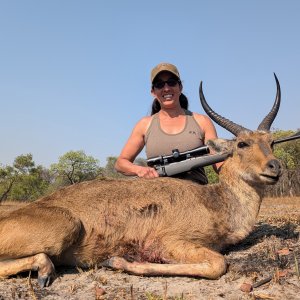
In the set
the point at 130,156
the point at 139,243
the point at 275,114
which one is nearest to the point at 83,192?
the point at 139,243

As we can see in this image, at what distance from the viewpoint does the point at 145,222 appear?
5.54 meters

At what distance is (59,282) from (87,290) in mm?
565

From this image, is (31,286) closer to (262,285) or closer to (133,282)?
(133,282)

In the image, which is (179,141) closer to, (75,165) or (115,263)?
(115,263)

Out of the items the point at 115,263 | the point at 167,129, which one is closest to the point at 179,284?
the point at 115,263

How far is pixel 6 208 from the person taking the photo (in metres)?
5.68

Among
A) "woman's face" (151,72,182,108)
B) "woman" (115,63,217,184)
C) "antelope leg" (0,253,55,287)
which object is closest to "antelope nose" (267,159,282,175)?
"woman" (115,63,217,184)

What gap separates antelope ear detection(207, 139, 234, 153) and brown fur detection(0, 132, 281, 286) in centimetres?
19

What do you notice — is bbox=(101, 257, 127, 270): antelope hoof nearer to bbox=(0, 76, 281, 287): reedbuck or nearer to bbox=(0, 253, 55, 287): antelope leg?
bbox=(0, 76, 281, 287): reedbuck

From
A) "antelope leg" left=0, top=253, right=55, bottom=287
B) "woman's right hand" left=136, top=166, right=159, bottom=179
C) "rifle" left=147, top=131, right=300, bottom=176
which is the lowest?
"antelope leg" left=0, top=253, right=55, bottom=287

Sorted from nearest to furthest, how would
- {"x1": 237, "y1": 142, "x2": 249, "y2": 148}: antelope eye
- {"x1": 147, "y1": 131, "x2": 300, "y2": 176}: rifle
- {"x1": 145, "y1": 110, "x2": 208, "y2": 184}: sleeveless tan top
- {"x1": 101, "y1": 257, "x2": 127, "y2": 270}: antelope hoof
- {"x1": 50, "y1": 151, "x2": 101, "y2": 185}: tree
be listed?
{"x1": 101, "y1": 257, "x2": 127, "y2": 270}: antelope hoof → {"x1": 237, "y1": 142, "x2": 249, "y2": 148}: antelope eye → {"x1": 147, "y1": 131, "x2": 300, "y2": 176}: rifle → {"x1": 145, "y1": 110, "x2": 208, "y2": 184}: sleeveless tan top → {"x1": 50, "y1": 151, "x2": 101, "y2": 185}: tree

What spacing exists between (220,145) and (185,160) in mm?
662

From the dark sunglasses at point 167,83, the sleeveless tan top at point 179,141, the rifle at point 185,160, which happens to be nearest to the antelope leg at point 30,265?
the rifle at point 185,160

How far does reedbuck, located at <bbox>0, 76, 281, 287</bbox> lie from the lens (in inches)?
192
